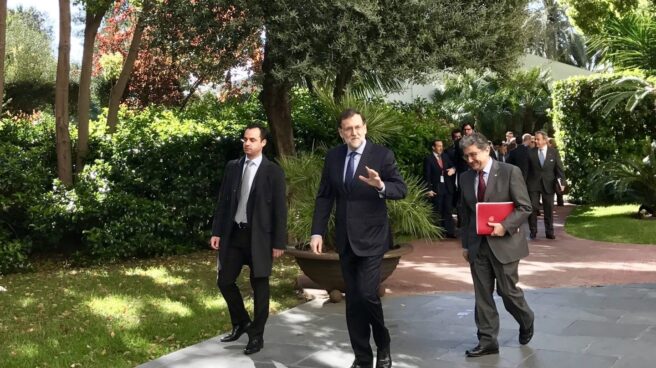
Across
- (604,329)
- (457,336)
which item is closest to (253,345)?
(457,336)

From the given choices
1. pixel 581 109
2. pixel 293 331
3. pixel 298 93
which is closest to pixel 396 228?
pixel 293 331

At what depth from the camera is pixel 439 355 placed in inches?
212

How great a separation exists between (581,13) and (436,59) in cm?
868

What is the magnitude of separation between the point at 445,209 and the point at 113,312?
6.83 m

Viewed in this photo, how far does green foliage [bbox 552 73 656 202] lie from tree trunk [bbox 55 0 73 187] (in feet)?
35.7

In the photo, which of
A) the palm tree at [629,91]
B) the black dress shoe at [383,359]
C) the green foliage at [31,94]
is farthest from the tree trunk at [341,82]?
the green foliage at [31,94]

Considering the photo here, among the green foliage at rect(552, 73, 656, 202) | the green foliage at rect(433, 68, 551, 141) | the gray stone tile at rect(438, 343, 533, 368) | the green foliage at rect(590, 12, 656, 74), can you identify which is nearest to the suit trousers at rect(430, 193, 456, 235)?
the green foliage at rect(590, 12, 656, 74)

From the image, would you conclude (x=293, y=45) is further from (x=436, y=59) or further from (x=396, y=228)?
(x=396, y=228)

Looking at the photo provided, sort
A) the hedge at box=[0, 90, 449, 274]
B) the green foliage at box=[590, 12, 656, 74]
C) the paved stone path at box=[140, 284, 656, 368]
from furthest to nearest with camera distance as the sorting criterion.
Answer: the green foliage at box=[590, 12, 656, 74], the hedge at box=[0, 90, 449, 274], the paved stone path at box=[140, 284, 656, 368]

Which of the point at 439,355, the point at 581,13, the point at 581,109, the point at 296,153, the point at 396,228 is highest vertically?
the point at 581,13

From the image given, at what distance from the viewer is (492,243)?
5.26 m

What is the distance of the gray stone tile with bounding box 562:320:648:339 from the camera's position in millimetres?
5766

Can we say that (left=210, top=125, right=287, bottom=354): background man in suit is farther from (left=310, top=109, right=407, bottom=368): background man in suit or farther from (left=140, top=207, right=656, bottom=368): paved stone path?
(left=310, top=109, right=407, bottom=368): background man in suit

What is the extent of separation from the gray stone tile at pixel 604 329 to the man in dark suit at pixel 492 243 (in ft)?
2.33
